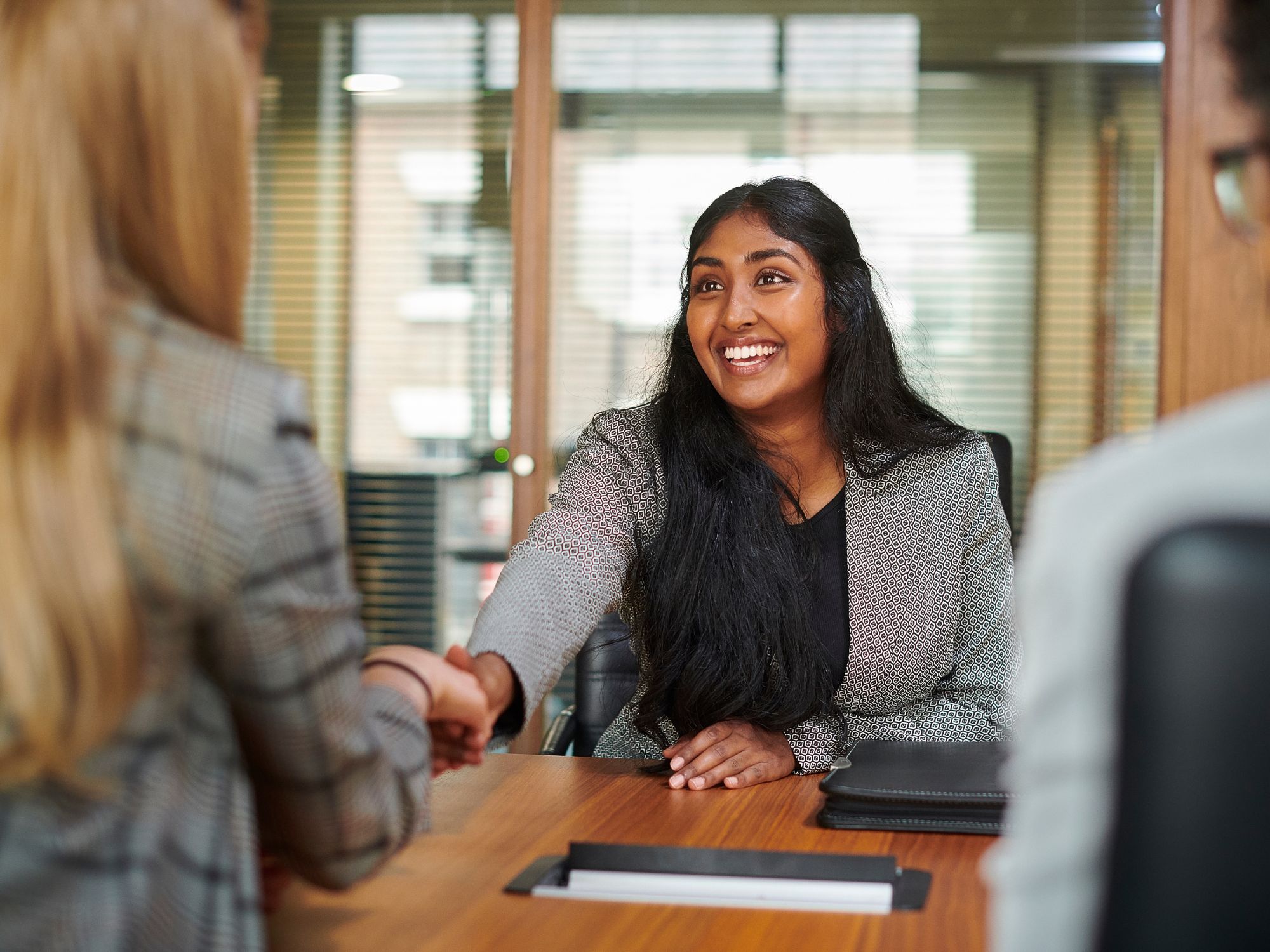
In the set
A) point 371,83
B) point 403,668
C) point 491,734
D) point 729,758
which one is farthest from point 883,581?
point 371,83

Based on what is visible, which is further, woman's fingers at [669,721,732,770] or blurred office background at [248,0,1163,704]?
blurred office background at [248,0,1163,704]

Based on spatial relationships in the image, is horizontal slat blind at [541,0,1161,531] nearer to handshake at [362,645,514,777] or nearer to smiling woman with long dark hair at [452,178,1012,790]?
Answer: smiling woman with long dark hair at [452,178,1012,790]

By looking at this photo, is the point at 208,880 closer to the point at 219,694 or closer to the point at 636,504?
the point at 219,694

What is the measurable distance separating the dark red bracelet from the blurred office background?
2480mm

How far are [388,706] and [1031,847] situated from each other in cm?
58

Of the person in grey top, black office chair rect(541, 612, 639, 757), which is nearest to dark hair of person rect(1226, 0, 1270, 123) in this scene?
the person in grey top

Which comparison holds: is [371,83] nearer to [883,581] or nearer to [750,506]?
[750,506]

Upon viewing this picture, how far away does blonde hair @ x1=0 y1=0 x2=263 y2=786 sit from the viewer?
2.18 feet

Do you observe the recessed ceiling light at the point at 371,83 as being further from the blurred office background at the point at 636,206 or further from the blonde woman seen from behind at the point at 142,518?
the blonde woman seen from behind at the point at 142,518

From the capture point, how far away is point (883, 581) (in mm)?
1882

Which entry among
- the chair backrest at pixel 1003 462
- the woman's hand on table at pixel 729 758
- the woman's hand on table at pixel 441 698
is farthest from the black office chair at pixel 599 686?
the woman's hand on table at pixel 441 698

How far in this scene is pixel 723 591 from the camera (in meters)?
1.86

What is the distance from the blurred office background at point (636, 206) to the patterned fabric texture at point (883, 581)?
151 centimetres

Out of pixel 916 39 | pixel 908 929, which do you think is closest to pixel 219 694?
pixel 908 929
